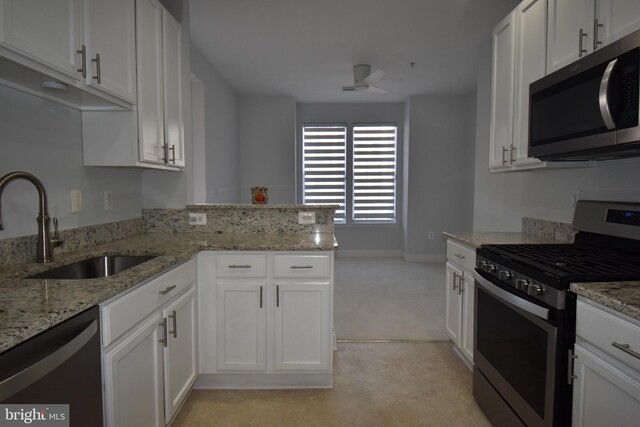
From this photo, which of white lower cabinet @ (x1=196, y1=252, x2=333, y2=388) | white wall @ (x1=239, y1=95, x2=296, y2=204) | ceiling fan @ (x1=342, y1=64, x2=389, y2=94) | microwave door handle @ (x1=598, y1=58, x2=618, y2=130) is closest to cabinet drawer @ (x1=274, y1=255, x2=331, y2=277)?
white lower cabinet @ (x1=196, y1=252, x2=333, y2=388)

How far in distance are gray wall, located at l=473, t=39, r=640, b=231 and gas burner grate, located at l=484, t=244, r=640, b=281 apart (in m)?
0.35

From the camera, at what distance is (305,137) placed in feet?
20.9

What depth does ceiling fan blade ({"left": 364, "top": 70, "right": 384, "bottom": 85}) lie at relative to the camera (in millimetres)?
4129

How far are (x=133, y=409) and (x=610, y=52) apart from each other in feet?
7.31

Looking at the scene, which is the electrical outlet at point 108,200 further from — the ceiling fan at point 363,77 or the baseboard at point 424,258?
the baseboard at point 424,258

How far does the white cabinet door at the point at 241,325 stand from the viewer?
2.21 m

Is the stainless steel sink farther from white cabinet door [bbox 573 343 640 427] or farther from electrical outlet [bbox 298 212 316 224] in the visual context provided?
white cabinet door [bbox 573 343 640 427]

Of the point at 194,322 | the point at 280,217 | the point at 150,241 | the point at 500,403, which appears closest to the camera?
the point at 500,403

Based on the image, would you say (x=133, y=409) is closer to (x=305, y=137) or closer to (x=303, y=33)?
(x=303, y=33)

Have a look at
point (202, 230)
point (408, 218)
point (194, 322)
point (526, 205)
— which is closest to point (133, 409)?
point (194, 322)

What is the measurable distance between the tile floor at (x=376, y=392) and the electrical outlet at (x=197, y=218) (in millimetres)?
1099

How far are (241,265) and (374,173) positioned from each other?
14.8 feet

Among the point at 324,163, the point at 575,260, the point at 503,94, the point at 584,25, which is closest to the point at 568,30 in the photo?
the point at 584,25

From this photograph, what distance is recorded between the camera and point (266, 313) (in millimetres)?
2221
